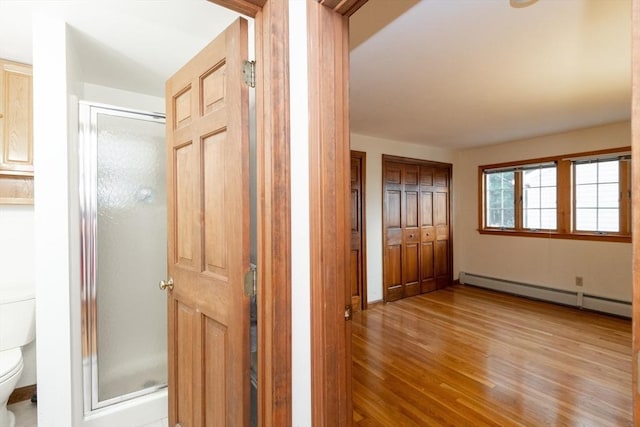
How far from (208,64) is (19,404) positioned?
2.52 metres

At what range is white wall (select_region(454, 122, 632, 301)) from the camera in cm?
A: 364

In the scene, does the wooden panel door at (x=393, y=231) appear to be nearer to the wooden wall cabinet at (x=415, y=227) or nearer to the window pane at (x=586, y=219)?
the wooden wall cabinet at (x=415, y=227)

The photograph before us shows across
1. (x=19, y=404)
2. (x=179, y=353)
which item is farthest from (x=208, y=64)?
(x=19, y=404)

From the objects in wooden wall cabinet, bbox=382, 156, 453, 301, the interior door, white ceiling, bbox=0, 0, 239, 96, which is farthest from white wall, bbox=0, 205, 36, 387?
wooden wall cabinet, bbox=382, 156, 453, 301

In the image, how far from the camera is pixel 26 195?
200 cm

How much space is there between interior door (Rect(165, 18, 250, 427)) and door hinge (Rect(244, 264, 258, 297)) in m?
0.02

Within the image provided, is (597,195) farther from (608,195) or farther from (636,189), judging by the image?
(636,189)

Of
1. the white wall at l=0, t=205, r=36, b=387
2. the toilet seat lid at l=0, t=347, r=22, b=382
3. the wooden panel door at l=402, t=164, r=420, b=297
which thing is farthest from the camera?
the wooden panel door at l=402, t=164, r=420, b=297

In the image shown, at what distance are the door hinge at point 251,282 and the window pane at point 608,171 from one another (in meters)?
4.53

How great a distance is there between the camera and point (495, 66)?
2.16 metres

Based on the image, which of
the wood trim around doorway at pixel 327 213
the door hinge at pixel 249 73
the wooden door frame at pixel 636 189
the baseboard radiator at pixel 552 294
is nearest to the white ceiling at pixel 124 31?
the door hinge at pixel 249 73

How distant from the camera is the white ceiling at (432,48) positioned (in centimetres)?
153

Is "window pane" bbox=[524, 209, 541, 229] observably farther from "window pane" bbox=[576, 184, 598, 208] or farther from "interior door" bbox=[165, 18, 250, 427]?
"interior door" bbox=[165, 18, 250, 427]

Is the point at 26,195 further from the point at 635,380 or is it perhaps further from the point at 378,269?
the point at 378,269
